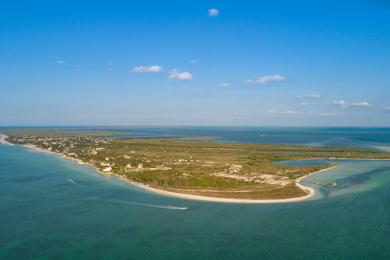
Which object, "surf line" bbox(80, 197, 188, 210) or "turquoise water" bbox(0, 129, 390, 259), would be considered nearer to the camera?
"turquoise water" bbox(0, 129, 390, 259)

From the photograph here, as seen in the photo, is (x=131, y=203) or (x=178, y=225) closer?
(x=178, y=225)

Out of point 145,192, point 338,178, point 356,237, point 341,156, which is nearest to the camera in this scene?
point 356,237

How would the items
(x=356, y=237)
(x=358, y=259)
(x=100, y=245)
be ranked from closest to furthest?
(x=358, y=259), (x=100, y=245), (x=356, y=237)

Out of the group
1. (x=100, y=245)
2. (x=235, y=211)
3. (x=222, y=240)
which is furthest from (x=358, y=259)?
(x=100, y=245)

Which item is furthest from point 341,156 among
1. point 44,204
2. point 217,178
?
point 44,204

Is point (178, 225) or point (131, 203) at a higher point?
point (131, 203)

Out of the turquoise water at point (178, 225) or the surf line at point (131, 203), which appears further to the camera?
the surf line at point (131, 203)

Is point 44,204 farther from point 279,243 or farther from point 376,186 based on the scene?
point 376,186

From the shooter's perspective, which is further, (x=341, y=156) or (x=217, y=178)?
(x=341, y=156)
